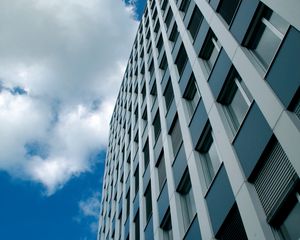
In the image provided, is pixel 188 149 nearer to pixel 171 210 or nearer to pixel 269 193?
pixel 171 210

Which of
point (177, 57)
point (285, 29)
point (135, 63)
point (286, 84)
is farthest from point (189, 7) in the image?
Result: point (135, 63)

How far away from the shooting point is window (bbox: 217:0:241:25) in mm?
14959

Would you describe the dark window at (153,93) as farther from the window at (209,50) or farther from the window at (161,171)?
the window at (209,50)

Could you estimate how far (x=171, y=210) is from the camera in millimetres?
15344

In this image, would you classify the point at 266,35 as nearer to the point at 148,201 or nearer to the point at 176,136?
the point at 176,136

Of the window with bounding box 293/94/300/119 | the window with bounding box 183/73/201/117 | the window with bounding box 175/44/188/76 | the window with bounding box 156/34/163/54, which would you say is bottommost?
the window with bounding box 293/94/300/119

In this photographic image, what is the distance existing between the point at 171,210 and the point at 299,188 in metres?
7.52

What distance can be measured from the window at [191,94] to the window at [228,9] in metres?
3.26

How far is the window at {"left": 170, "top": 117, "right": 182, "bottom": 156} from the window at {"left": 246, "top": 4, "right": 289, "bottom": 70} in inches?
251

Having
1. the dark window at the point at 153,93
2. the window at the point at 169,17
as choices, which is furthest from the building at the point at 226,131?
the window at the point at 169,17

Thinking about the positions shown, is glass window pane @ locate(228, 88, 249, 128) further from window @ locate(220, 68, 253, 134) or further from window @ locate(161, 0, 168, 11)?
window @ locate(161, 0, 168, 11)

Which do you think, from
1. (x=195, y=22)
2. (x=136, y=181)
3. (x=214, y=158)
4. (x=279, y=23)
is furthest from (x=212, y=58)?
(x=136, y=181)

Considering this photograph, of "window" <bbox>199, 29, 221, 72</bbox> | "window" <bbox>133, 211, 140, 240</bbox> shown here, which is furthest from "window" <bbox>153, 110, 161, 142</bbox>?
"window" <bbox>199, 29, 221, 72</bbox>

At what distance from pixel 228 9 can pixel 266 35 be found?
13.1ft
